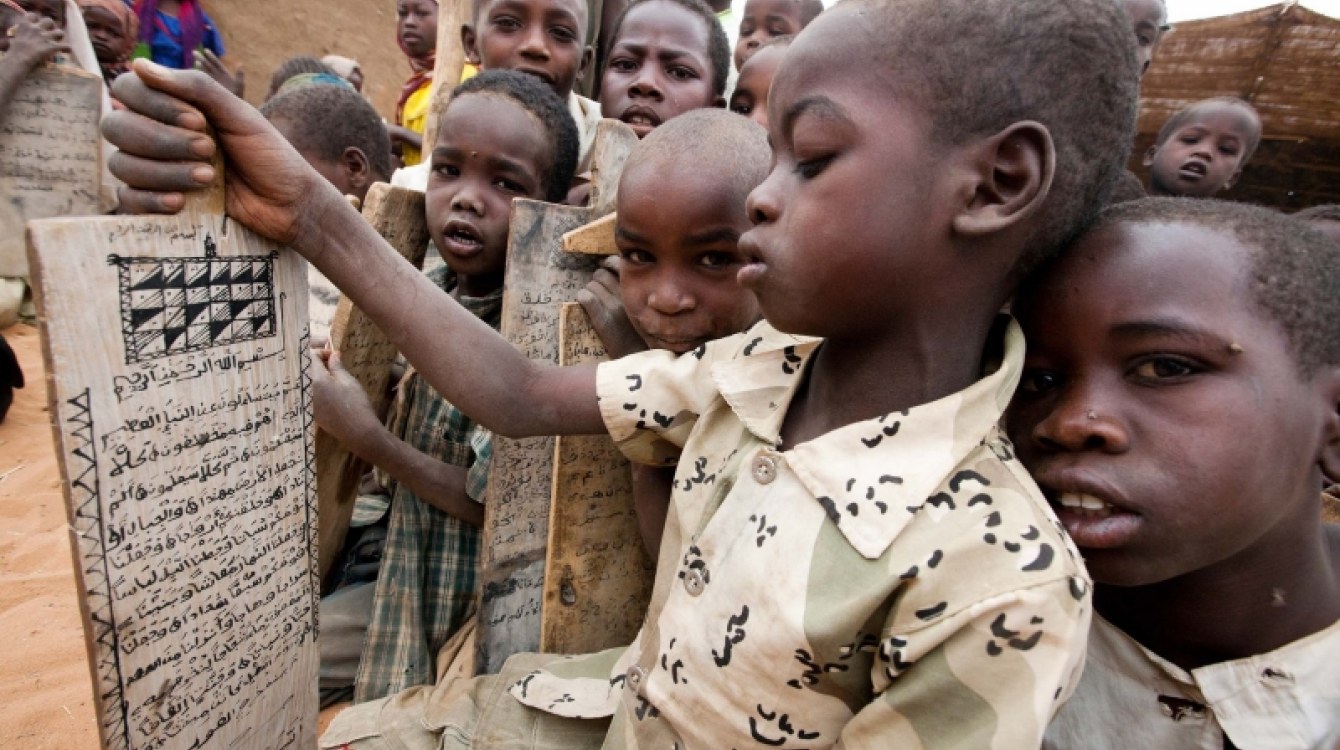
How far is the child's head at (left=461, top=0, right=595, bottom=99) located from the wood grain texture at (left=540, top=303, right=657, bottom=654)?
1.57 m

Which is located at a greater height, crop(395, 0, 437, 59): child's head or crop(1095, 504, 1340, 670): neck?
crop(395, 0, 437, 59): child's head

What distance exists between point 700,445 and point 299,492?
645mm

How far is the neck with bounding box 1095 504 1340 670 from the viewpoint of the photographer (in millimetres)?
1123

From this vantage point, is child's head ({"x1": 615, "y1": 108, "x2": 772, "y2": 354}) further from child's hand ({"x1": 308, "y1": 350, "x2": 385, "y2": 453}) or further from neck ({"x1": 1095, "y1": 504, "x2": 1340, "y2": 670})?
neck ({"x1": 1095, "y1": 504, "x2": 1340, "y2": 670})

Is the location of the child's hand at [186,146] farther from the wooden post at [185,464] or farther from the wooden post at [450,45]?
the wooden post at [450,45]

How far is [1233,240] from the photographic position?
3.30 feet

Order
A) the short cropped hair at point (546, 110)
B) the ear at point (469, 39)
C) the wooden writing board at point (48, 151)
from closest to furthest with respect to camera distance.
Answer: the short cropped hair at point (546, 110) → the ear at point (469, 39) → the wooden writing board at point (48, 151)

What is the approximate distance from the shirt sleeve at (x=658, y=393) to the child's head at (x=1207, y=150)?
3674mm

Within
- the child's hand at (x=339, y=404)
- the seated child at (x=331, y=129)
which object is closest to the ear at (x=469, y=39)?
the seated child at (x=331, y=129)

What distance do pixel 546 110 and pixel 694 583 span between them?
52.8 inches

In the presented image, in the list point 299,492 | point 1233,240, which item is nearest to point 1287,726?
point 1233,240

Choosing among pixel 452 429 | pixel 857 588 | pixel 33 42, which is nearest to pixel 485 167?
pixel 452 429

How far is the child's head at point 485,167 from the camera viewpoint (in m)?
1.79

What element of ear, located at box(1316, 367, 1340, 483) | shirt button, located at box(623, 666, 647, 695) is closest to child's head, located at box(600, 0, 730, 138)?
shirt button, located at box(623, 666, 647, 695)
